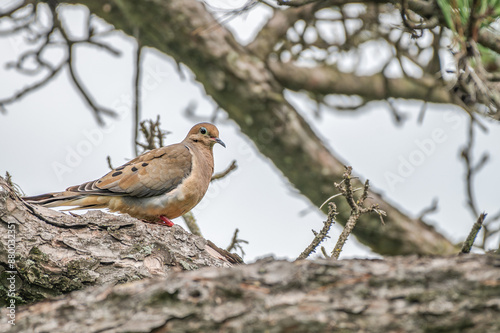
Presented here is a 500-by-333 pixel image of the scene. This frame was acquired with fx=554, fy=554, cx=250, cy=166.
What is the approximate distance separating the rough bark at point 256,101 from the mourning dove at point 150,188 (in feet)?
7.05

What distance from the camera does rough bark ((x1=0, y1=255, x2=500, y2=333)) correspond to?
1916mm

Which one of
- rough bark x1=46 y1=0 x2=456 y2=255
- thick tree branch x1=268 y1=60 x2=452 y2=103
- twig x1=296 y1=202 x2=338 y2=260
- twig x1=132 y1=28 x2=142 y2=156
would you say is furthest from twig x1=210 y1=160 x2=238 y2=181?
thick tree branch x1=268 y1=60 x2=452 y2=103

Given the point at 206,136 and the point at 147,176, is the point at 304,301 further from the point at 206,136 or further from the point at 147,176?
the point at 206,136

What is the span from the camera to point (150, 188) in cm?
475

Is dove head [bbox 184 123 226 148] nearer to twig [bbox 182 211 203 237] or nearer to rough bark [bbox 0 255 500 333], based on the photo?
twig [bbox 182 211 203 237]

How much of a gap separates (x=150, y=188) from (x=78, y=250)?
166 centimetres

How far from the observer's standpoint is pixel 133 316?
6.75 ft

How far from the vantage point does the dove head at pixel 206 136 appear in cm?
581

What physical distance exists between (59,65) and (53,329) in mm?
4809

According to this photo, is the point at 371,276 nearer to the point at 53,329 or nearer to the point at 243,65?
the point at 53,329

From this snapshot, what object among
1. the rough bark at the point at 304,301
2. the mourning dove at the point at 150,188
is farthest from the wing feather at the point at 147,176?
the rough bark at the point at 304,301

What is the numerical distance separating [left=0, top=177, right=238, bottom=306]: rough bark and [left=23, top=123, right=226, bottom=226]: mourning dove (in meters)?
1.22

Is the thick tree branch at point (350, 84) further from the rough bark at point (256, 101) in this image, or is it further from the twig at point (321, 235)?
the twig at point (321, 235)

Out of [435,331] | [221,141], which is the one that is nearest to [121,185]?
[221,141]
